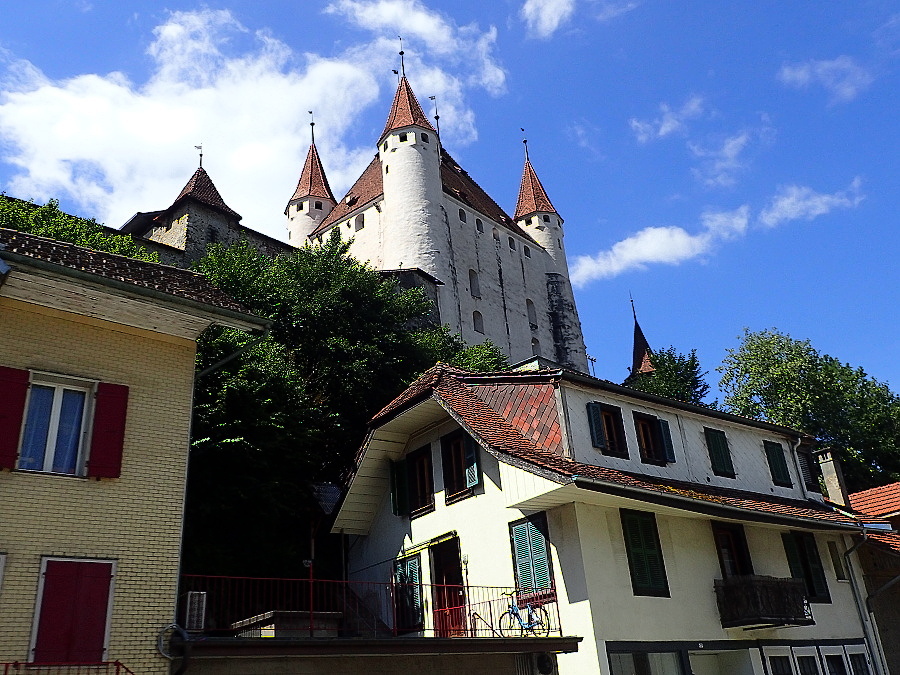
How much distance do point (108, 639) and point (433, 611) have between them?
7923 millimetres

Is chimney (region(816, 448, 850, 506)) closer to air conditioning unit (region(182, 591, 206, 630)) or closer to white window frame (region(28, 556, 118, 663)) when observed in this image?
air conditioning unit (region(182, 591, 206, 630))

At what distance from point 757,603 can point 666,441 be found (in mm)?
3835

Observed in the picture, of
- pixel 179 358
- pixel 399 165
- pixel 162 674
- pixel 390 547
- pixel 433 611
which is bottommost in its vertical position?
pixel 162 674

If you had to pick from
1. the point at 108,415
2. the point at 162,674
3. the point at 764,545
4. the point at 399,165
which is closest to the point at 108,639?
the point at 162,674

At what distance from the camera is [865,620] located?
20.3 m

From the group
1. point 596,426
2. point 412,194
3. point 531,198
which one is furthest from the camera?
point 531,198

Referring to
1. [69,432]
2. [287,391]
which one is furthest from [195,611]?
[287,391]

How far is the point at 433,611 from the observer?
1695 cm

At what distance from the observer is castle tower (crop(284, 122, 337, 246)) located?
68.8 metres

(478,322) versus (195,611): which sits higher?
(478,322)

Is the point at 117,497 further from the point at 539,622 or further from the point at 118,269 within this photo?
the point at 539,622

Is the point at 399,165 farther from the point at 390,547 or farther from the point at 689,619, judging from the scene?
the point at 689,619

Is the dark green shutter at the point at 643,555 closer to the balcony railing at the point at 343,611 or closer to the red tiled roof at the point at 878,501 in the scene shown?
the balcony railing at the point at 343,611

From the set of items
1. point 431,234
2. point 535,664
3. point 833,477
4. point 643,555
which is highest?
point 431,234
